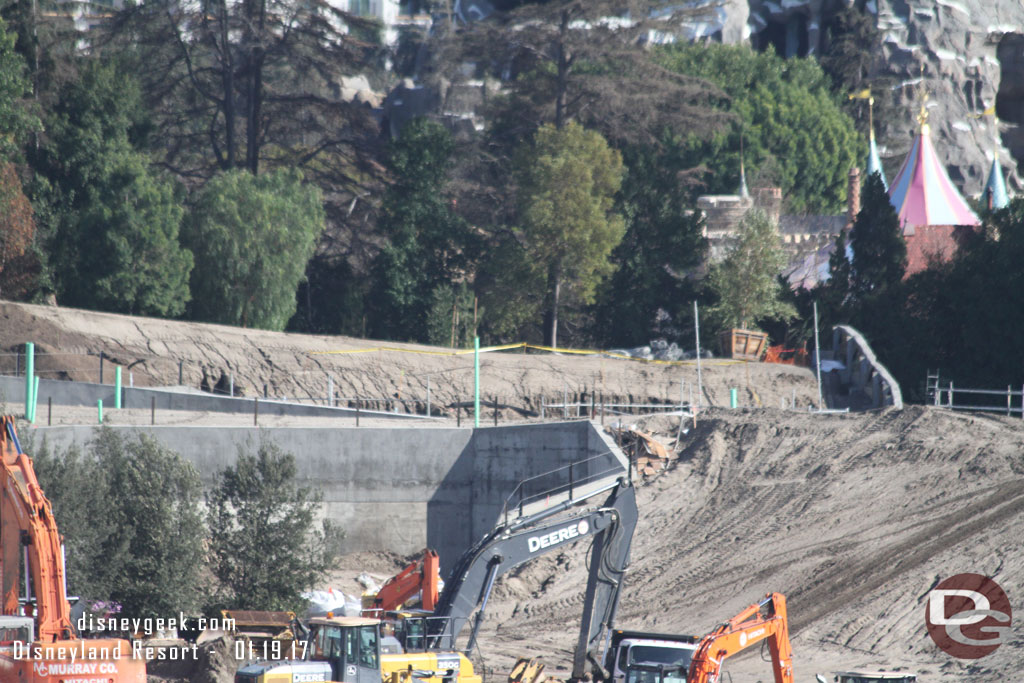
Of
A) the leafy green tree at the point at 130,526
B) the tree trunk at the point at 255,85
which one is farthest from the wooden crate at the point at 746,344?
the leafy green tree at the point at 130,526

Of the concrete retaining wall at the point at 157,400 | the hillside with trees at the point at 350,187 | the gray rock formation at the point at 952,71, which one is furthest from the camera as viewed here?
the gray rock formation at the point at 952,71

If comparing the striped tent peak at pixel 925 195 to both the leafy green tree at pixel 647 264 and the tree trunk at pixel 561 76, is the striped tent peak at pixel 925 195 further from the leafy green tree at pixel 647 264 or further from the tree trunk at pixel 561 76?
the tree trunk at pixel 561 76

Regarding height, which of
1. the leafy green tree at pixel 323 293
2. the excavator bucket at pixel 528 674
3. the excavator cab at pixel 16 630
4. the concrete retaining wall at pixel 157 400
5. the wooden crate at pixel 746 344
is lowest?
the excavator bucket at pixel 528 674

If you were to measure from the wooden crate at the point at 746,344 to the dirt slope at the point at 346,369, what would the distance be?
92.3 inches

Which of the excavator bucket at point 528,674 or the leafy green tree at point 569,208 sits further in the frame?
the leafy green tree at point 569,208

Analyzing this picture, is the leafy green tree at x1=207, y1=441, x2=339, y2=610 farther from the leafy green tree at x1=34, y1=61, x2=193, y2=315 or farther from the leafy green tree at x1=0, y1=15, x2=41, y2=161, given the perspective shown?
the leafy green tree at x1=0, y1=15, x2=41, y2=161

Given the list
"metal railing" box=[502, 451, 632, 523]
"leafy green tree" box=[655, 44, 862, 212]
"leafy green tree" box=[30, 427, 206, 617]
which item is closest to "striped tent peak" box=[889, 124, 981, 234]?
"leafy green tree" box=[655, 44, 862, 212]

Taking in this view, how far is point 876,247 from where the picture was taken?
48.0 metres

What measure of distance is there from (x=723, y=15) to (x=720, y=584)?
66927 mm

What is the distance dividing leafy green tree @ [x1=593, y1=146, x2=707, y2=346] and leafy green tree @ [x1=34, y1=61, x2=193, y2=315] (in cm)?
1595

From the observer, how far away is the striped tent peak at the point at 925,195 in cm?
5856

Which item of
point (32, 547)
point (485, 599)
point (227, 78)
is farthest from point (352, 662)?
point (227, 78)

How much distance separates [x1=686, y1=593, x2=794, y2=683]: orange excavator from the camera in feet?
59.8

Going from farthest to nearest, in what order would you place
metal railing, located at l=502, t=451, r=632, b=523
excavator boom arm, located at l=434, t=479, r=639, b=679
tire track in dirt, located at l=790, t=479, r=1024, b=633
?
metal railing, located at l=502, t=451, r=632, b=523 → tire track in dirt, located at l=790, t=479, r=1024, b=633 → excavator boom arm, located at l=434, t=479, r=639, b=679
